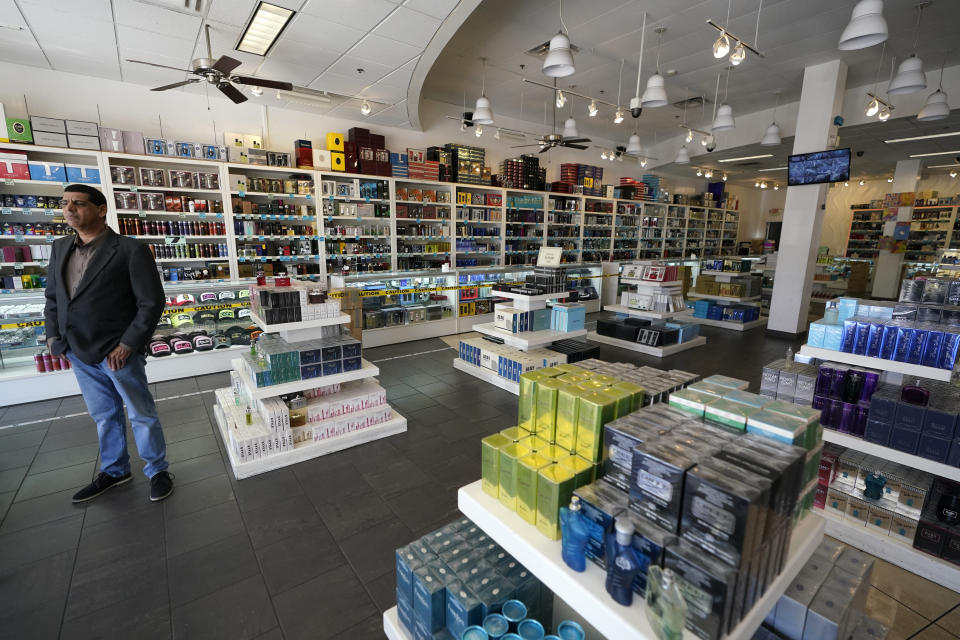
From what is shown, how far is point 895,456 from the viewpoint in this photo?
8.27ft

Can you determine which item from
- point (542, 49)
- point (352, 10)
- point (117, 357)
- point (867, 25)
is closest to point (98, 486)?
point (117, 357)

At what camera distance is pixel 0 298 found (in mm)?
4629

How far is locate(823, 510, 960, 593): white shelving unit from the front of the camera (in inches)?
94.5

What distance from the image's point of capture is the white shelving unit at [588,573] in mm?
1155

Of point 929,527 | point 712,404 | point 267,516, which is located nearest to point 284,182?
point 267,516

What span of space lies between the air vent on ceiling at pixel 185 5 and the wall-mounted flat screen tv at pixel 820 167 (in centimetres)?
909

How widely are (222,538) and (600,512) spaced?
271 centimetres

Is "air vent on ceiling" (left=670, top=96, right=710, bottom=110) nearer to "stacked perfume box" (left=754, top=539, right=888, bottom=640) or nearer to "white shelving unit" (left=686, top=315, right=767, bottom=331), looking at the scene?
"white shelving unit" (left=686, top=315, right=767, bottom=331)

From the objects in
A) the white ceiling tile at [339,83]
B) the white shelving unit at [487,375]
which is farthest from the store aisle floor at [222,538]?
the white ceiling tile at [339,83]

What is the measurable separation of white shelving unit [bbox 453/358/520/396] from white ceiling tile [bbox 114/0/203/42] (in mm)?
5010

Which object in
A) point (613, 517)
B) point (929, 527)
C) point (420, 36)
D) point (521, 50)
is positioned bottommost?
point (929, 527)

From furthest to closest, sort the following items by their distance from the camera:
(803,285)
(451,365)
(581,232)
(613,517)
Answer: (581,232) < (803,285) < (451,365) < (613,517)

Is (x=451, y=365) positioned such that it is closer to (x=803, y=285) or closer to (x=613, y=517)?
(x=613, y=517)

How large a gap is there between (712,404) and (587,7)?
5736mm
